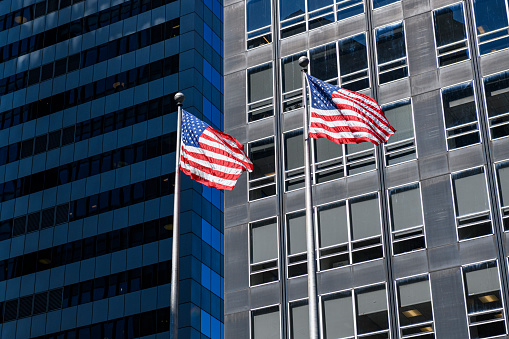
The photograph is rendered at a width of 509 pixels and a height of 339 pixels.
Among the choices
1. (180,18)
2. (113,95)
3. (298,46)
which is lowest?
(298,46)

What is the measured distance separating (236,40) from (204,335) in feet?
82.7

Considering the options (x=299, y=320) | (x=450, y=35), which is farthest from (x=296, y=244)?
(x=450, y=35)

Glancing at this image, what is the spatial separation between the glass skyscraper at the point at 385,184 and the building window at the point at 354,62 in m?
0.06

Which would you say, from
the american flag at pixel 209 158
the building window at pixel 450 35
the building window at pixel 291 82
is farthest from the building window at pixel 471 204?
the american flag at pixel 209 158

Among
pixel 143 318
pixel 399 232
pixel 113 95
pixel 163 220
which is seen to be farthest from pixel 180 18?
pixel 399 232

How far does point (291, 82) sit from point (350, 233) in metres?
8.11

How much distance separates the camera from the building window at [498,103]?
116 ft

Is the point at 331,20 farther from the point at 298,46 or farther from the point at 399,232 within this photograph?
the point at 399,232

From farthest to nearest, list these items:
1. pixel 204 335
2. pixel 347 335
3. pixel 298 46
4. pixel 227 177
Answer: pixel 204 335
pixel 298 46
pixel 347 335
pixel 227 177

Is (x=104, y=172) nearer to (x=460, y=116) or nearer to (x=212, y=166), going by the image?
(x=460, y=116)

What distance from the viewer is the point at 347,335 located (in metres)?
34.3

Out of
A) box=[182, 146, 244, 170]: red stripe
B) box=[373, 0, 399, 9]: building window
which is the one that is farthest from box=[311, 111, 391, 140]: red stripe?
box=[373, 0, 399, 9]: building window

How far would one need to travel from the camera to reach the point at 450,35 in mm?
37781

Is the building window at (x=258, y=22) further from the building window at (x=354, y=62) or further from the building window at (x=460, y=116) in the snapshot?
the building window at (x=460, y=116)
